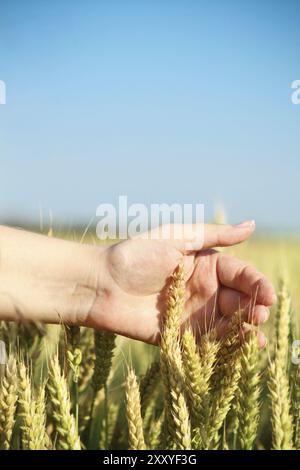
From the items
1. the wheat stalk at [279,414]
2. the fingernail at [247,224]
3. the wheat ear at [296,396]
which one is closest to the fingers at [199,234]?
the fingernail at [247,224]

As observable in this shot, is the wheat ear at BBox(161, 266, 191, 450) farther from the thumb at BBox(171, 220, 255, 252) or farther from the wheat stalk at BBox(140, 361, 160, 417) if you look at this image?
the thumb at BBox(171, 220, 255, 252)

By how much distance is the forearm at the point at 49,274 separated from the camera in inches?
85.4

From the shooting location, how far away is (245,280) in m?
2.11

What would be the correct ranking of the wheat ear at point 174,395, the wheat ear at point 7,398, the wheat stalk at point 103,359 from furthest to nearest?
the wheat stalk at point 103,359, the wheat ear at point 7,398, the wheat ear at point 174,395

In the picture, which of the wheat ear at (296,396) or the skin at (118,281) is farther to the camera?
the skin at (118,281)

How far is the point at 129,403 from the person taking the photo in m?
1.44

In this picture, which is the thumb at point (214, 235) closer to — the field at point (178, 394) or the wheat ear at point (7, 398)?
the field at point (178, 394)

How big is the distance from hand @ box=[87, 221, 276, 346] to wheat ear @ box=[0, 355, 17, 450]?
1.87 feet

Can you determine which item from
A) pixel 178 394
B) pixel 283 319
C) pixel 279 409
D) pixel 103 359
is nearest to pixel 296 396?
pixel 279 409

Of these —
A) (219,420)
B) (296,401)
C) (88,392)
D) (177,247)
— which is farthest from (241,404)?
(88,392)

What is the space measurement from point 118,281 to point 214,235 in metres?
0.38

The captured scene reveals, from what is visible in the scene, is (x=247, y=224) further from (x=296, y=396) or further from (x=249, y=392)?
(x=249, y=392)

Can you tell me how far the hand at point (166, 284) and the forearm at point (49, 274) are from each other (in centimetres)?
6

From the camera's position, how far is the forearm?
2170 mm
